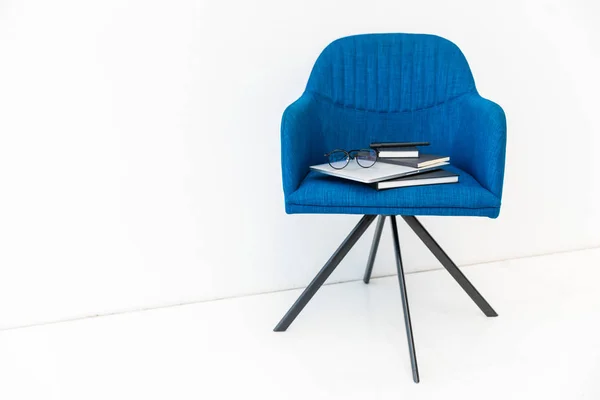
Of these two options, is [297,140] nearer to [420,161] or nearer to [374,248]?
[420,161]

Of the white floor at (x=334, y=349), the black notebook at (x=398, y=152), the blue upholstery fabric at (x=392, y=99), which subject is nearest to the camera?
the white floor at (x=334, y=349)

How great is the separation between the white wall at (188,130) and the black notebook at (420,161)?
58cm

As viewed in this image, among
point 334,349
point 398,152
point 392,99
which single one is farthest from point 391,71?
point 334,349

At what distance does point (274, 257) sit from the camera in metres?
2.00

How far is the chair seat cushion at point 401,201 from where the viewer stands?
1.35 meters

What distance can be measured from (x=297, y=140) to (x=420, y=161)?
1.11 ft

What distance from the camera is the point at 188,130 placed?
6.05 ft

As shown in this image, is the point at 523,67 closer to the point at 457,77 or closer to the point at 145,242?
the point at 457,77

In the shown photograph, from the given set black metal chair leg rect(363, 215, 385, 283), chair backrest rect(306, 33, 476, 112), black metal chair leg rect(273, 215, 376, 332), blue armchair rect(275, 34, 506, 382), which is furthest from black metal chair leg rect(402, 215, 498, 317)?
chair backrest rect(306, 33, 476, 112)

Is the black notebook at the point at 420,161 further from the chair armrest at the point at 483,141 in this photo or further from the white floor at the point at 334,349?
the white floor at the point at 334,349

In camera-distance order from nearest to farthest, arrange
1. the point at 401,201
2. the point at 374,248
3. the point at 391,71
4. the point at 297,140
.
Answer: the point at 401,201 < the point at 297,140 < the point at 391,71 < the point at 374,248

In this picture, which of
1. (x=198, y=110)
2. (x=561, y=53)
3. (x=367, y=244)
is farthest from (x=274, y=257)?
(x=561, y=53)

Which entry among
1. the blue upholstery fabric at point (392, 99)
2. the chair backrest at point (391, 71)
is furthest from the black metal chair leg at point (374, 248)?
the chair backrest at point (391, 71)

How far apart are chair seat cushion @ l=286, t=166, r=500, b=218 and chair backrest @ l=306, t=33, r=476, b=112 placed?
465 mm
